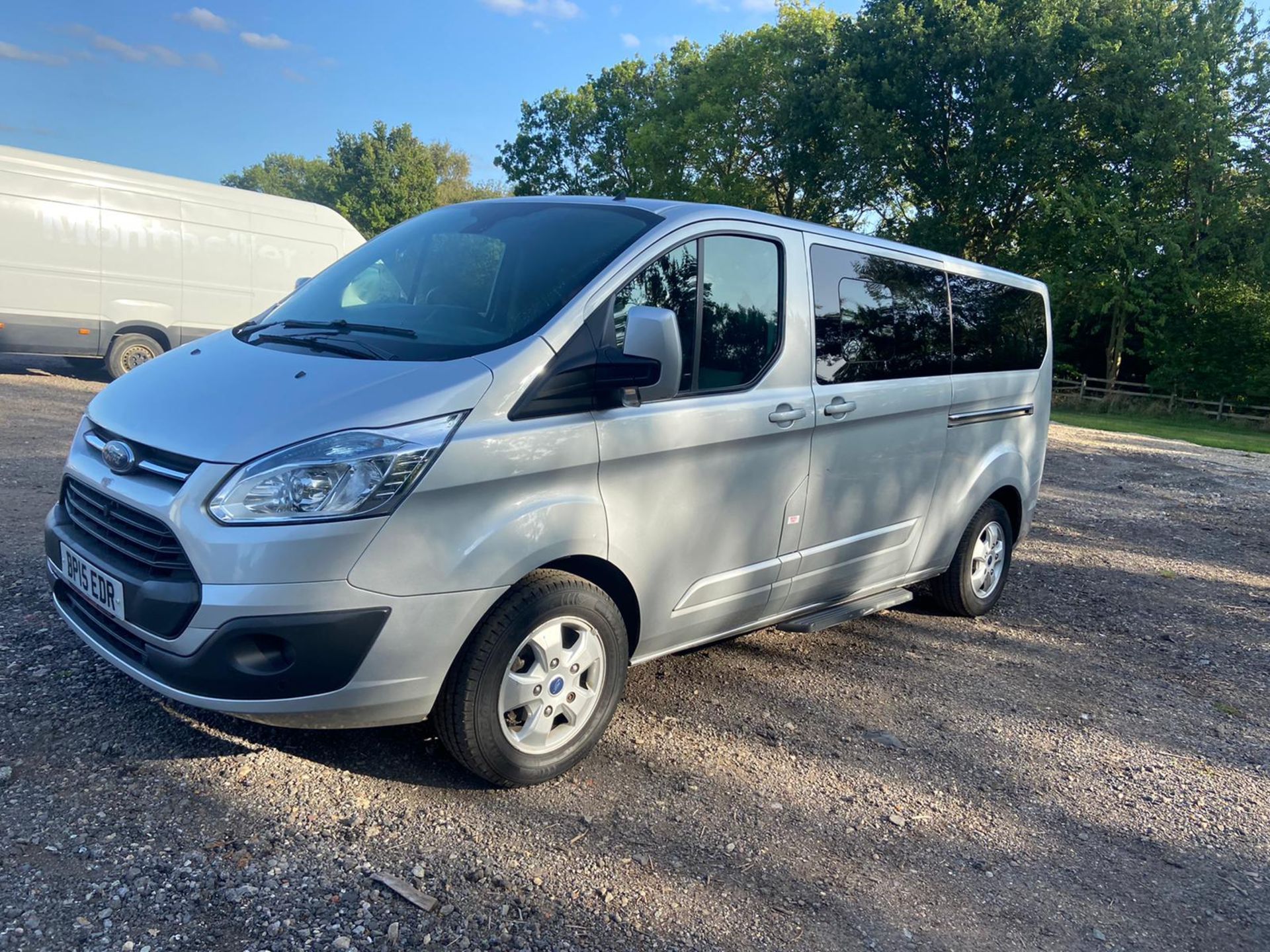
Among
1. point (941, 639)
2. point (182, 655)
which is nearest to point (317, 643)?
point (182, 655)

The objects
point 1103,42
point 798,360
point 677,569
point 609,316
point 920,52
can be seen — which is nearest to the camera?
point 609,316

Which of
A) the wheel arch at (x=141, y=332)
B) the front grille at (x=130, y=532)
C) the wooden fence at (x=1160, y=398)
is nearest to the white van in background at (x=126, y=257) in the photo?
the wheel arch at (x=141, y=332)

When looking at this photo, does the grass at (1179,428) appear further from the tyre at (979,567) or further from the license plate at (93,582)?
the license plate at (93,582)

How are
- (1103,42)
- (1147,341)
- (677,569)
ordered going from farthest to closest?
(1147,341)
(1103,42)
(677,569)

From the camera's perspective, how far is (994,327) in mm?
5383

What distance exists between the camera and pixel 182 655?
106 inches

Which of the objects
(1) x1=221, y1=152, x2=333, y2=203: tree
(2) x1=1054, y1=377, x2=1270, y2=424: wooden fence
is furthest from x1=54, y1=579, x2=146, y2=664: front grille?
(1) x1=221, y1=152, x2=333, y2=203: tree

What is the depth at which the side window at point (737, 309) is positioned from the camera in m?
3.62

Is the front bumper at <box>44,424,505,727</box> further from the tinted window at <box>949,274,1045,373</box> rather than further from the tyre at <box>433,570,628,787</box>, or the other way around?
the tinted window at <box>949,274,1045,373</box>

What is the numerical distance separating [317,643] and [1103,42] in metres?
28.8

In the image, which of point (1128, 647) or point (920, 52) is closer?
point (1128, 647)

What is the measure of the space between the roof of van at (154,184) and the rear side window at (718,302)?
10.2 metres

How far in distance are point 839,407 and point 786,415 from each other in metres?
0.39

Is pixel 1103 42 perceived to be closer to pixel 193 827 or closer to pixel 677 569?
pixel 677 569
